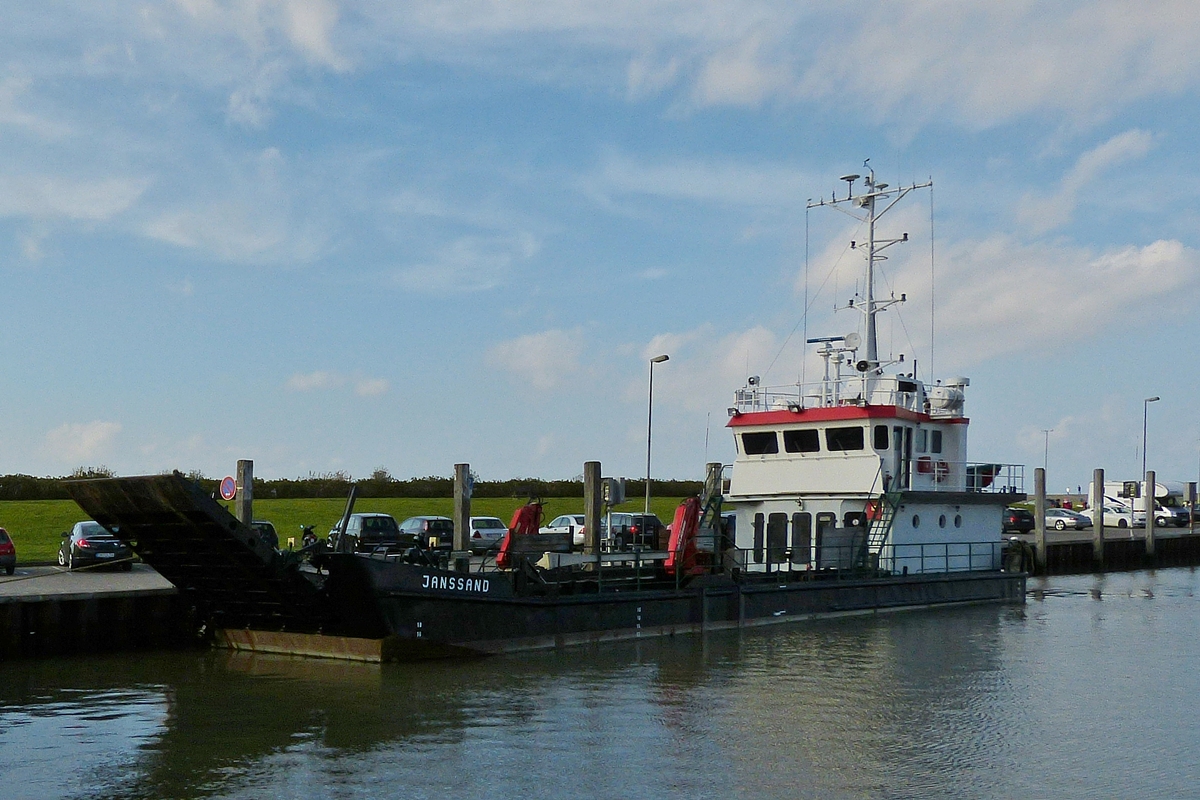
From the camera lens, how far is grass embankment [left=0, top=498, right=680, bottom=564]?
41.5 m

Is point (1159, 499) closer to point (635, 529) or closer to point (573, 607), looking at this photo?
point (635, 529)

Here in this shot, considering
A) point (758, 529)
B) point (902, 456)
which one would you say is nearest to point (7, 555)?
point (758, 529)

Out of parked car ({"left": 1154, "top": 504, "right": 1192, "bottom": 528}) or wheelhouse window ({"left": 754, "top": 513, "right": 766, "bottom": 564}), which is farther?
parked car ({"left": 1154, "top": 504, "right": 1192, "bottom": 528})

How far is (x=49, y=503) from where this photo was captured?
53531mm

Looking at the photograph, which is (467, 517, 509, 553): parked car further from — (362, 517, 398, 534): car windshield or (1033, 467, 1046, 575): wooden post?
(1033, 467, 1046, 575): wooden post

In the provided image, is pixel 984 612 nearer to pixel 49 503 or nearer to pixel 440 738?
pixel 440 738

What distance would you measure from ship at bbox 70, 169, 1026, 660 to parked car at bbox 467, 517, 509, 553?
456 inches

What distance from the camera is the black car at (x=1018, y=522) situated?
52000 millimetres

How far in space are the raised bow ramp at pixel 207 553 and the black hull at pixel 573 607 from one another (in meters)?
1.02

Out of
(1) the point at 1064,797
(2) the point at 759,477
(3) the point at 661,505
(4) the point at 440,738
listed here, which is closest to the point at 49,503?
(3) the point at 661,505

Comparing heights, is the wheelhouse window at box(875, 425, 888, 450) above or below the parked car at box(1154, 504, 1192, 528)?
above

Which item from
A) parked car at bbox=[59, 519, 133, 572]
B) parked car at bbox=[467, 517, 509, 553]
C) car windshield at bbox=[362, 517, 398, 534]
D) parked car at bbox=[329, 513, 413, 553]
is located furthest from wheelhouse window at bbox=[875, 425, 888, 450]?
parked car at bbox=[59, 519, 133, 572]

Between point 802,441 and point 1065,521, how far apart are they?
1434 inches

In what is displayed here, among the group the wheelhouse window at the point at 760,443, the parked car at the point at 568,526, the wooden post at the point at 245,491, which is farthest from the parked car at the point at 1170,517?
the wooden post at the point at 245,491
